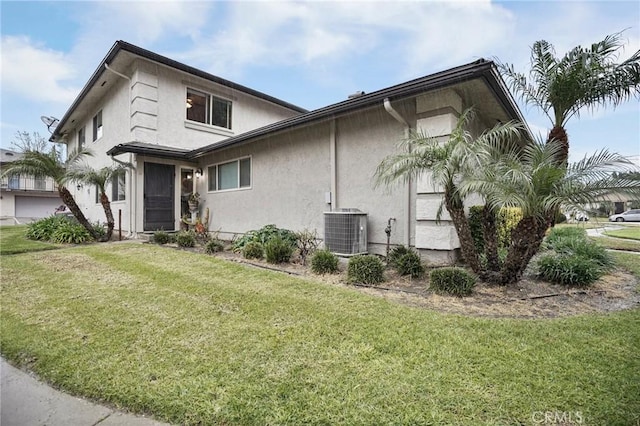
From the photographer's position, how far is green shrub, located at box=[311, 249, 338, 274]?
5.20 metres

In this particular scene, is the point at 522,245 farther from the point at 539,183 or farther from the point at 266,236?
the point at 266,236

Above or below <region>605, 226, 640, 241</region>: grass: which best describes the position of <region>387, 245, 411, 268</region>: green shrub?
above

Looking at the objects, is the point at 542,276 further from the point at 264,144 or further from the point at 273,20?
the point at 273,20

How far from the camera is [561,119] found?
6500 millimetres

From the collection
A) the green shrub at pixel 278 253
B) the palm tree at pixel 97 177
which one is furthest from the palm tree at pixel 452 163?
the palm tree at pixel 97 177

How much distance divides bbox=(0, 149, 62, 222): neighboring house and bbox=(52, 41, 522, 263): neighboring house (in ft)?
54.0

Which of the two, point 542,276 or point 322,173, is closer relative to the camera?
point 542,276

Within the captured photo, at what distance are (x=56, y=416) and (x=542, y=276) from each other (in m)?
5.94

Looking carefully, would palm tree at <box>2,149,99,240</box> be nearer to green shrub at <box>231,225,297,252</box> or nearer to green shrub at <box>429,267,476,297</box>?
green shrub at <box>231,225,297,252</box>

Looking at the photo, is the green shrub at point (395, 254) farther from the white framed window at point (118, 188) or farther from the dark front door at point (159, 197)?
the white framed window at point (118, 188)

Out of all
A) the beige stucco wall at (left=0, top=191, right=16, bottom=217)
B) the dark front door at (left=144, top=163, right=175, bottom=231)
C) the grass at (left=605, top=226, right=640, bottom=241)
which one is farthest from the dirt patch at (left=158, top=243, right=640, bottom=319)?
the beige stucco wall at (left=0, top=191, right=16, bottom=217)

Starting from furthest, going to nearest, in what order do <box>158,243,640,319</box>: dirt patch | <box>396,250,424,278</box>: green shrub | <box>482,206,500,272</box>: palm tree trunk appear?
<box>396,250,424,278</box>: green shrub → <box>482,206,500,272</box>: palm tree trunk → <box>158,243,640,319</box>: dirt patch

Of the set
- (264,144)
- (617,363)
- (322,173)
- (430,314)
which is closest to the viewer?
(617,363)

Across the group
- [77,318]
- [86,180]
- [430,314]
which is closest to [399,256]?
[430,314]
